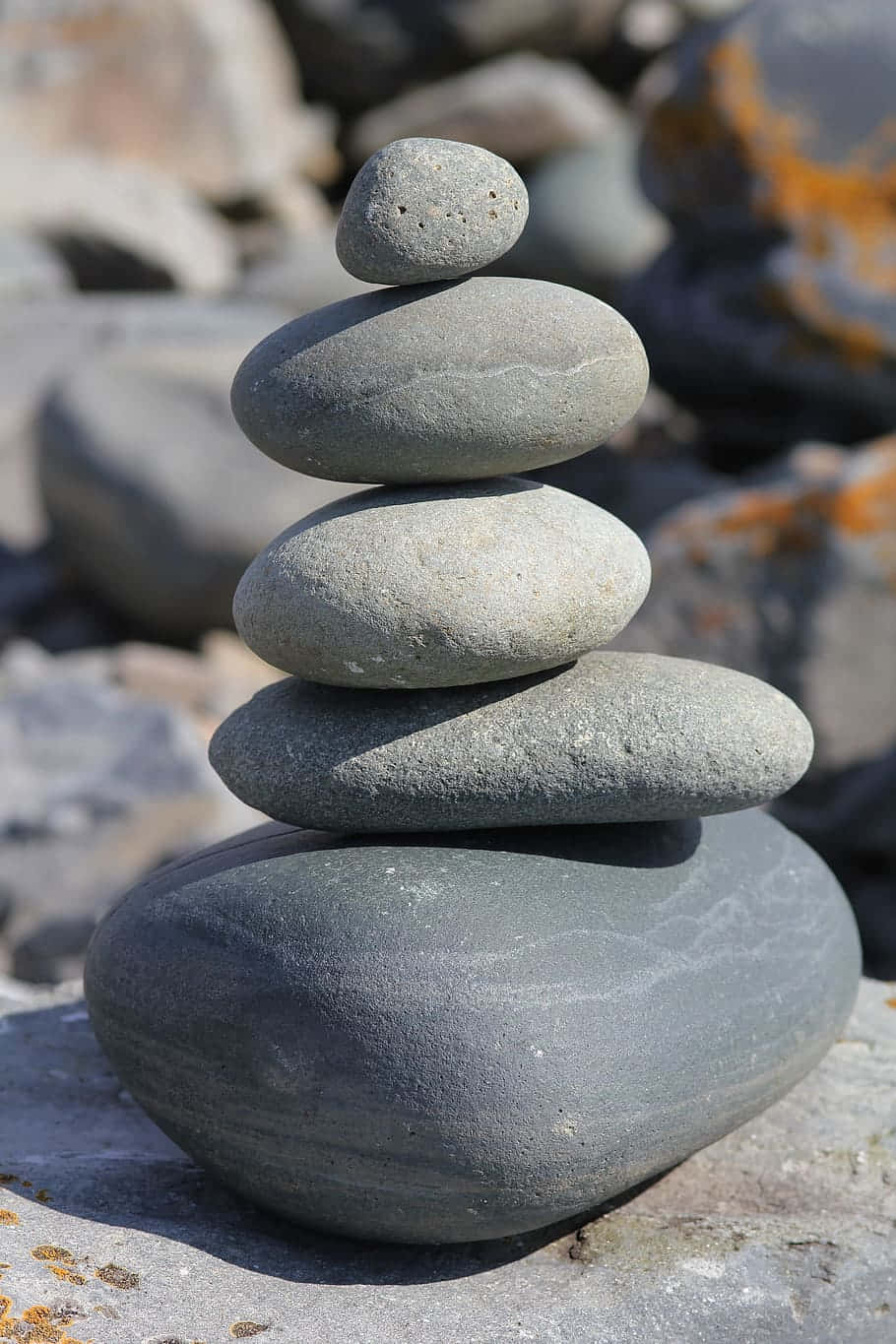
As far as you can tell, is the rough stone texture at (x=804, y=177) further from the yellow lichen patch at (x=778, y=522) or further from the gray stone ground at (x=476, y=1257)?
the gray stone ground at (x=476, y=1257)

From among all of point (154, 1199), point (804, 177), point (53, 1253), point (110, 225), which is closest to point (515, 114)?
point (110, 225)

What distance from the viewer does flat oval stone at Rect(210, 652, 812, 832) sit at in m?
2.94

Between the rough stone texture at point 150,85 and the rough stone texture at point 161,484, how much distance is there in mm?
6554

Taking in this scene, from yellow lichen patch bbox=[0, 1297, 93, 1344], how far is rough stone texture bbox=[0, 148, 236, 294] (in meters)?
11.0

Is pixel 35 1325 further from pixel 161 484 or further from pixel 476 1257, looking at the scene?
pixel 161 484

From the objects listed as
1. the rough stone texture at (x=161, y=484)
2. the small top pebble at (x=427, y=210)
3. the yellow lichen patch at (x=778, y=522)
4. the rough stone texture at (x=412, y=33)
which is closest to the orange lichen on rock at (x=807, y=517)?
the yellow lichen patch at (x=778, y=522)

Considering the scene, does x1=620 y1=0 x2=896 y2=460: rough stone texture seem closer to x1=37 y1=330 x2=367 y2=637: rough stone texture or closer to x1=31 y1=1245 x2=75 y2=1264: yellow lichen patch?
x1=37 y1=330 x2=367 y2=637: rough stone texture

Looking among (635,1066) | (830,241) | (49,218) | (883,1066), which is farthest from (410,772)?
(49,218)

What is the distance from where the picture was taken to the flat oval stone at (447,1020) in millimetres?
2711

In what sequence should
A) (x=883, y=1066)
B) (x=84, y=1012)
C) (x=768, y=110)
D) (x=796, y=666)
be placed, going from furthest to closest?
(x=768, y=110) → (x=796, y=666) → (x=84, y=1012) → (x=883, y=1066)

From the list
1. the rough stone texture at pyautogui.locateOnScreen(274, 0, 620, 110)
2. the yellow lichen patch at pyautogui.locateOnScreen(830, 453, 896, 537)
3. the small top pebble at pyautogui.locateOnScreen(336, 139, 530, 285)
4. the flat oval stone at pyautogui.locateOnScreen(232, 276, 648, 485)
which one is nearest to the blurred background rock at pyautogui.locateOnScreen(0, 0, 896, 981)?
the yellow lichen patch at pyautogui.locateOnScreen(830, 453, 896, 537)

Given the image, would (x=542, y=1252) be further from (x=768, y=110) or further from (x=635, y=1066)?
(x=768, y=110)

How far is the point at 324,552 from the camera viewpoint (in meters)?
2.94

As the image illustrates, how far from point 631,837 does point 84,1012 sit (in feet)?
5.11
